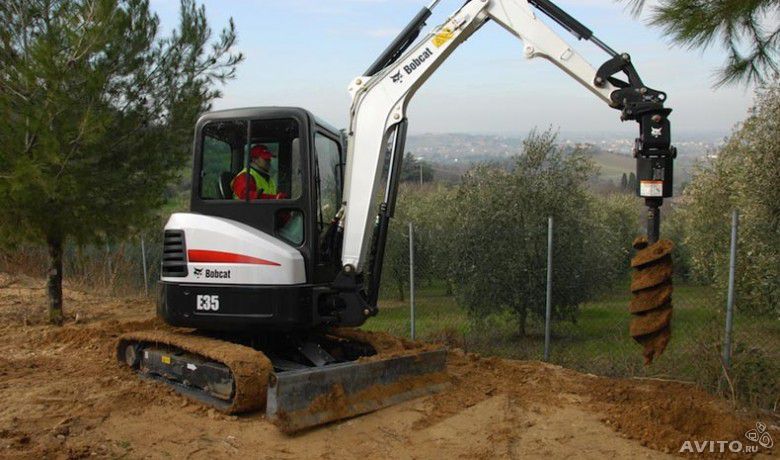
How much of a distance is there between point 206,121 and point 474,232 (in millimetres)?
5827

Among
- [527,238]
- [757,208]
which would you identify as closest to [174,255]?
[527,238]

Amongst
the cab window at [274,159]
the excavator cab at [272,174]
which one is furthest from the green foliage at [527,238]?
the cab window at [274,159]

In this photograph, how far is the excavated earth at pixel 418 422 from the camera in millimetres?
5660

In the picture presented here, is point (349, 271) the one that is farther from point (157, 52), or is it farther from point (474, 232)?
point (157, 52)

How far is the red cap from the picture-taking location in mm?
6902

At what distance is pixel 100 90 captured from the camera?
1030 centimetres

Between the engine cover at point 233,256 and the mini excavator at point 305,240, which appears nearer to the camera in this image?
the mini excavator at point 305,240

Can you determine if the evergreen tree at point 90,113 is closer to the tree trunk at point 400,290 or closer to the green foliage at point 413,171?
the tree trunk at point 400,290

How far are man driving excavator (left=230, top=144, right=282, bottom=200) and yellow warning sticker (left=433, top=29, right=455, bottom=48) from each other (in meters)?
1.80

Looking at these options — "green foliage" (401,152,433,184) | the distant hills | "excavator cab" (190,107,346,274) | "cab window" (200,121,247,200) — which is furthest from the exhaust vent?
"green foliage" (401,152,433,184)

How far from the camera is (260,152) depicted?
22.7 ft

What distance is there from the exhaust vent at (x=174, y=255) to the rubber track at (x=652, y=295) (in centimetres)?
389

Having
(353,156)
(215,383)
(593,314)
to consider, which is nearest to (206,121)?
(353,156)

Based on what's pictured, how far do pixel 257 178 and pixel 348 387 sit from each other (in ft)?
6.67
